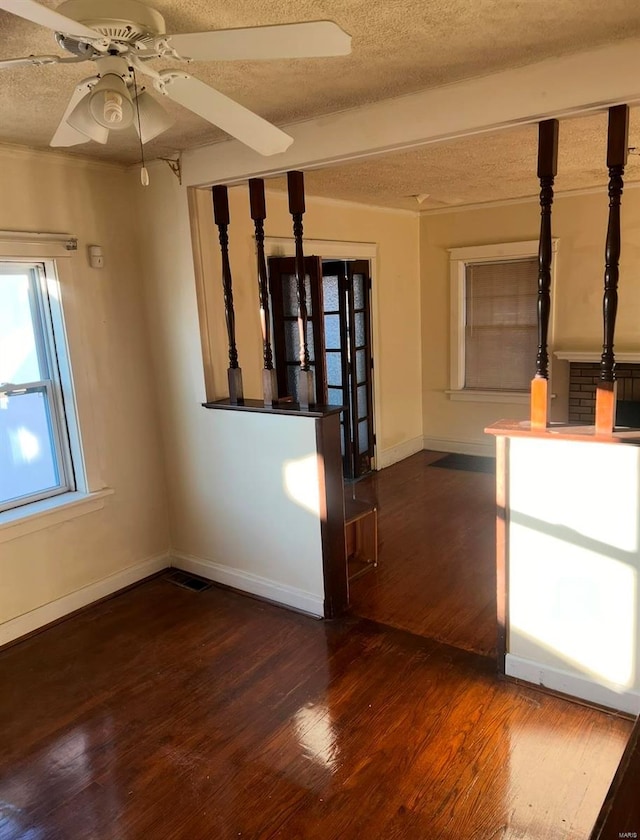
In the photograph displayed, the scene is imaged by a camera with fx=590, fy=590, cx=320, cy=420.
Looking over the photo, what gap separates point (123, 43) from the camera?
1495 mm

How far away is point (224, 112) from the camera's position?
170 cm

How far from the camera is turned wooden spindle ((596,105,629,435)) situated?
2105mm

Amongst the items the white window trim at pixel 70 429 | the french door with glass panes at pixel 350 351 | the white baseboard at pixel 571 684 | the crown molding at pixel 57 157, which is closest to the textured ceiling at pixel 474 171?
the french door with glass panes at pixel 350 351

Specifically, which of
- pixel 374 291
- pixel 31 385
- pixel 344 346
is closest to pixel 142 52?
pixel 31 385

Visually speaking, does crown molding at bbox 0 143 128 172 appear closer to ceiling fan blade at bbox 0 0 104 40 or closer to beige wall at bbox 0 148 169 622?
beige wall at bbox 0 148 169 622

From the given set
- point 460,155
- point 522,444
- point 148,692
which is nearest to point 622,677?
point 522,444

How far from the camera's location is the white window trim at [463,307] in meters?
5.36

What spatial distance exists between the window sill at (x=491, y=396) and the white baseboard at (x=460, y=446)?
16.5 inches

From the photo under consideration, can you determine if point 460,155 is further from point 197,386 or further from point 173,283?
point 197,386

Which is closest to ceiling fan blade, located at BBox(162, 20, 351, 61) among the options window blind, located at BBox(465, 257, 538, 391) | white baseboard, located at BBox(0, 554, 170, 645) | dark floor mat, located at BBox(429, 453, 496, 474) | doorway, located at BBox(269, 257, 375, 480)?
white baseboard, located at BBox(0, 554, 170, 645)

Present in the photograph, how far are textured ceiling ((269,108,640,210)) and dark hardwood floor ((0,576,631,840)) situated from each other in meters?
2.38

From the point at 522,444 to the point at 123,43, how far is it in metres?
1.95

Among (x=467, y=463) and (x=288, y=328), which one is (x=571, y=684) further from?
(x=467, y=463)

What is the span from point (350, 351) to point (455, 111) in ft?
9.51
